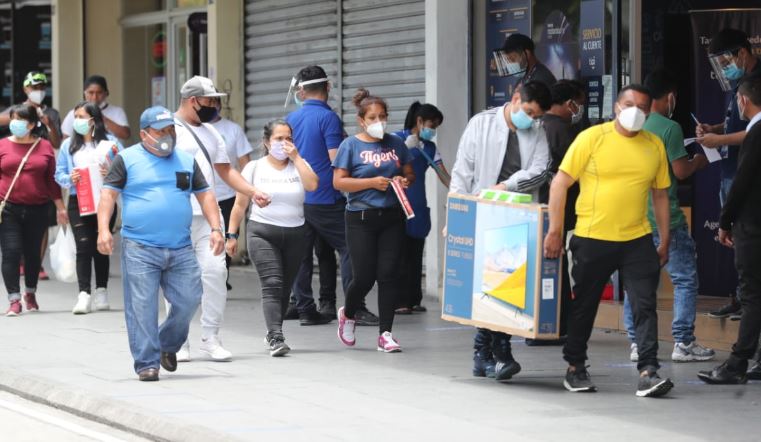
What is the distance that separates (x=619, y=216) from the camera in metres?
8.90

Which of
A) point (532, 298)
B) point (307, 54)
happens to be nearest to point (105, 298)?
point (307, 54)

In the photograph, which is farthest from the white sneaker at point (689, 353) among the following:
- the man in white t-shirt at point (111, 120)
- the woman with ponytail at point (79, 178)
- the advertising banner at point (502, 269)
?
the man in white t-shirt at point (111, 120)

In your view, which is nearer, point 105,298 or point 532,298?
point 532,298

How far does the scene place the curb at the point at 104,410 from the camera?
25.8 feet

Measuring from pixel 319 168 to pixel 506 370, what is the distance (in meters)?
3.67

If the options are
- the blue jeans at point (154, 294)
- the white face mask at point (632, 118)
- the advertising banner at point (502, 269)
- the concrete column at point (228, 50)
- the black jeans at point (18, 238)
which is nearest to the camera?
the white face mask at point (632, 118)

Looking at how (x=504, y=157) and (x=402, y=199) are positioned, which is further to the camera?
(x=402, y=199)

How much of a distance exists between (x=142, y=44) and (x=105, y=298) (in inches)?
365

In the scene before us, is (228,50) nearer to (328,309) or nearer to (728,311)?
(328,309)

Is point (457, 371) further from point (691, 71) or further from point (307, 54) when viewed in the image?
point (307, 54)

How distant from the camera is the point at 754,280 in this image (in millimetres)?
9383

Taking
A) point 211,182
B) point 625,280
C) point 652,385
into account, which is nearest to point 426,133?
point 211,182

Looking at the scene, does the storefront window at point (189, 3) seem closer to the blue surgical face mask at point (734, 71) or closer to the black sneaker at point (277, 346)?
the black sneaker at point (277, 346)

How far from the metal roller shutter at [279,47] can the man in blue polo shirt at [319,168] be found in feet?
13.8
